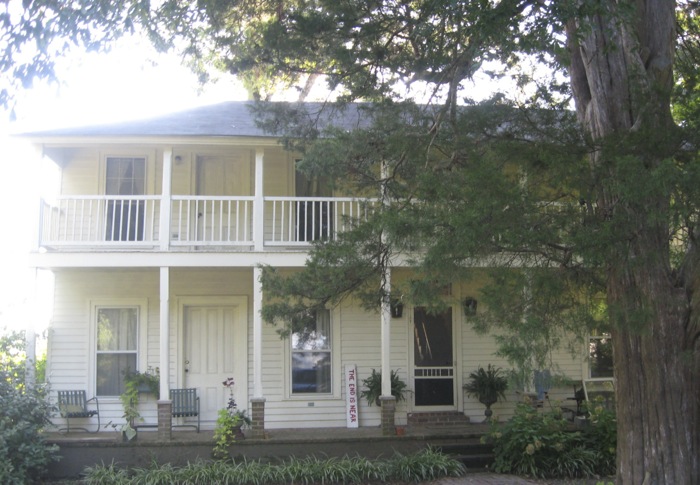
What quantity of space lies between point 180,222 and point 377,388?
14.5ft

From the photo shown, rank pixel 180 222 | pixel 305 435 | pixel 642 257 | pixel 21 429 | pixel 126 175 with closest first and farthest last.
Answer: pixel 642 257 → pixel 21 429 → pixel 305 435 → pixel 180 222 → pixel 126 175

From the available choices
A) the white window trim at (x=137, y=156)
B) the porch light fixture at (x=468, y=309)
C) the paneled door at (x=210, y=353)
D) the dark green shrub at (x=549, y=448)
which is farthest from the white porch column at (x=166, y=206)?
the dark green shrub at (x=549, y=448)

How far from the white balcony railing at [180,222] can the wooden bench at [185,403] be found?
99.2 inches

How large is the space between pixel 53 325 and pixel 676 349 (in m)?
10.4

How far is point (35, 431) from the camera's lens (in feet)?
33.9

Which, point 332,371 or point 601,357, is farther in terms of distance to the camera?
point 601,357

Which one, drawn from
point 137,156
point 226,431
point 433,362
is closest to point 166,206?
point 137,156

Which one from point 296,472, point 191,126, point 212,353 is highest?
point 191,126

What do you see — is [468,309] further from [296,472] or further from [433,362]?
[433,362]

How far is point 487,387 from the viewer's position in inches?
496

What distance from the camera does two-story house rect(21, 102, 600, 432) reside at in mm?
12719

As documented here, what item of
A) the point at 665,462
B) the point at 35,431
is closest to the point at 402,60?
the point at 665,462

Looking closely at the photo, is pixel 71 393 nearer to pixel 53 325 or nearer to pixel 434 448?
pixel 53 325

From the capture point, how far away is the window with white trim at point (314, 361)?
12969 mm
